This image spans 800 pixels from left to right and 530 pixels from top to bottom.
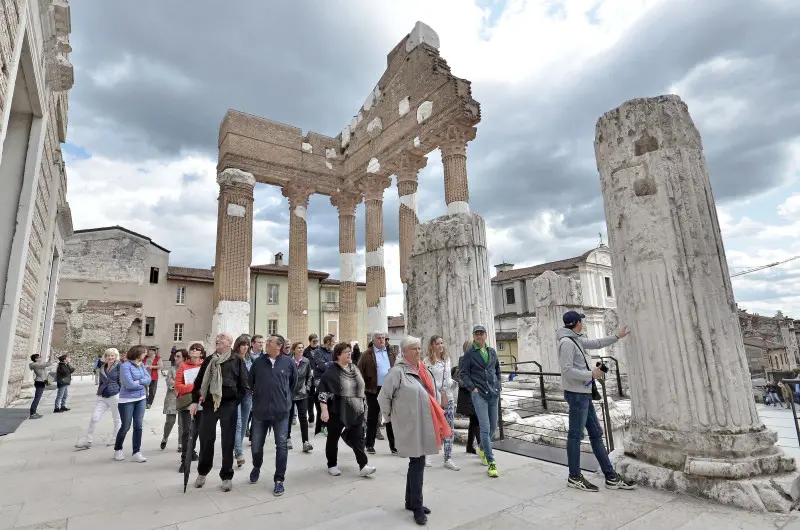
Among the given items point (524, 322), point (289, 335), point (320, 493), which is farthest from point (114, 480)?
point (524, 322)

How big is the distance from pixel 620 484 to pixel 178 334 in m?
29.4

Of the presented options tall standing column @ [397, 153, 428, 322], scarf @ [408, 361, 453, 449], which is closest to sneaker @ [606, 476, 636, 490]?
scarf @ [408, 361, 453, 449]

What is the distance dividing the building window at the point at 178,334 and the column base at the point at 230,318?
1514 centimetres

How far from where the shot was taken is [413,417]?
123 inches

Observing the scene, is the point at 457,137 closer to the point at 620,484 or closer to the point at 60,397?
the point at 620,484

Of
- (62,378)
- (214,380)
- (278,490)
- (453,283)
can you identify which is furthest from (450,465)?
(62,378)

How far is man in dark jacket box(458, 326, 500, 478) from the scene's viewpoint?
14.3 ft

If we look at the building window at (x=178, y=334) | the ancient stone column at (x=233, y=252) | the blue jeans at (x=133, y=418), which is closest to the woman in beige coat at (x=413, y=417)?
the blue jeans at (x=133, y=418)

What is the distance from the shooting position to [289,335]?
51.6 feet

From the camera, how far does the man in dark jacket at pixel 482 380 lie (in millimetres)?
4348

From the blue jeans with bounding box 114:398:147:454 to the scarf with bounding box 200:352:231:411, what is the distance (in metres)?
1.56

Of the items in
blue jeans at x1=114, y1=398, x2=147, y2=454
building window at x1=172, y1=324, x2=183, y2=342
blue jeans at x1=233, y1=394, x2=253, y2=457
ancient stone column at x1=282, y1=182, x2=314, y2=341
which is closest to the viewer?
blue jeans at x1=233, y1=394, x2=253, y2=457

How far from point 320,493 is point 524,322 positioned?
49.0 ft

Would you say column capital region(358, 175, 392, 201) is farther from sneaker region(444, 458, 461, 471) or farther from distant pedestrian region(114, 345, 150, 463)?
sneaker region(444, 458, 461, 471)
